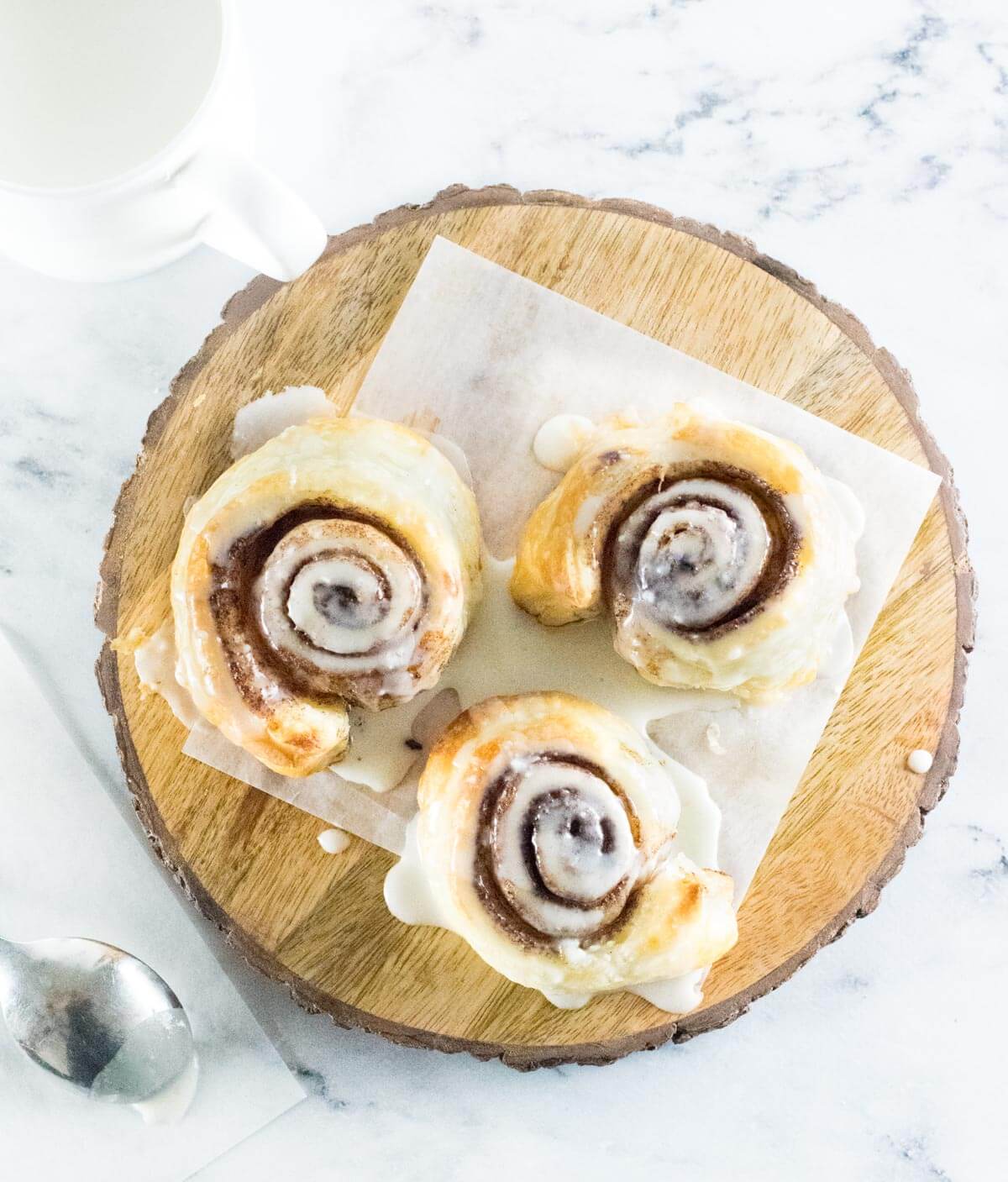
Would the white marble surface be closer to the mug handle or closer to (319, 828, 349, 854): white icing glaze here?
(319, 828, 349, 854): white icing glaze

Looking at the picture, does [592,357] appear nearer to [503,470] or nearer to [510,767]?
[503,470]

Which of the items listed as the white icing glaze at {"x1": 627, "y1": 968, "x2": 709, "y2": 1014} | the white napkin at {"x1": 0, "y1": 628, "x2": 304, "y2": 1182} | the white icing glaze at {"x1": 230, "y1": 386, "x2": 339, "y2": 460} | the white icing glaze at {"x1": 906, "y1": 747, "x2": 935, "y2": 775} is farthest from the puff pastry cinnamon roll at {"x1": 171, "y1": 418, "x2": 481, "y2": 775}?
the white icing glaze at {"x1": 906, "y1": 747, "x2": 935, "y2": 775}

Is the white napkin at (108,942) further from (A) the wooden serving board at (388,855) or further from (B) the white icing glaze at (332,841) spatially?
(B) the white icing glaze at (332,841)

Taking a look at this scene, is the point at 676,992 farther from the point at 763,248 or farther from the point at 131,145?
the point at 131,145

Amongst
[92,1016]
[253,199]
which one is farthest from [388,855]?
[253,199]

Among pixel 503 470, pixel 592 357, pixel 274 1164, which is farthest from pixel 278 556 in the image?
pixel 274 1164

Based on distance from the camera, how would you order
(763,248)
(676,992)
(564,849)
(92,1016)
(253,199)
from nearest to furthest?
(253,199) < (564,849) < (676,992) < (92,1016) < (763,248)

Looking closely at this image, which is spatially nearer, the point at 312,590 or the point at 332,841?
the point at 312,590
